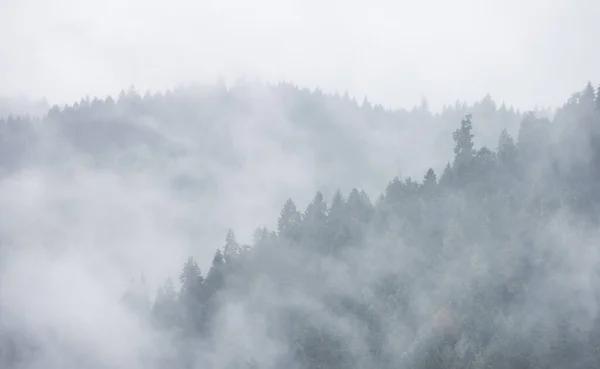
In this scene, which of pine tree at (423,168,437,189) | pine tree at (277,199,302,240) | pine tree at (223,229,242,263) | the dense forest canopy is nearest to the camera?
the dense forest canopy

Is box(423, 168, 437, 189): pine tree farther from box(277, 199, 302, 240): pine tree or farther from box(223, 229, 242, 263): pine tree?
box(223, 229, 242, 263): pine tree

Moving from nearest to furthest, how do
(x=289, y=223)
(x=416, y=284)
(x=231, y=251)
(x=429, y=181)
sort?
1. (x=416, y=284)
2. (x=429, y=181)
3. (x=231, y=251)
4. (x=289, y=223)

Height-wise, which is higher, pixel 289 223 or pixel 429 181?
pixel 429 181

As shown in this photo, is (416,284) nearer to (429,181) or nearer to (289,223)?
(429,181)

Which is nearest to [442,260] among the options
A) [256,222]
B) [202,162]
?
[256,222]

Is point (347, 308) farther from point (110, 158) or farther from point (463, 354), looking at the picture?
point (110, 158)

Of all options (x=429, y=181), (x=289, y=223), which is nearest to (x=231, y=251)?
(x=289, y=223)

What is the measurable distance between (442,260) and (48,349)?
4982 centimetres

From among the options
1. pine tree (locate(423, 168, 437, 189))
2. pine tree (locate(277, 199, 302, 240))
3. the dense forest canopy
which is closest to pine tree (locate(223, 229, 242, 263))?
the dense forest canopy

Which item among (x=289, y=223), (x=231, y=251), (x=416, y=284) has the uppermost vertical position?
(x=289, y=223)

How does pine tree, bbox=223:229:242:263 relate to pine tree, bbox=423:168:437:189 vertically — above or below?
below

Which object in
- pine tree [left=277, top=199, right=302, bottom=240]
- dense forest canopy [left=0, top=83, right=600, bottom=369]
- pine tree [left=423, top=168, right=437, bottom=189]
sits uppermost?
pine tree [left=423, top=168, right=437, bottom=189]

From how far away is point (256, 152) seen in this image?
190875mm

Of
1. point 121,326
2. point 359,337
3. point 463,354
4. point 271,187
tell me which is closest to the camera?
point 463,354
